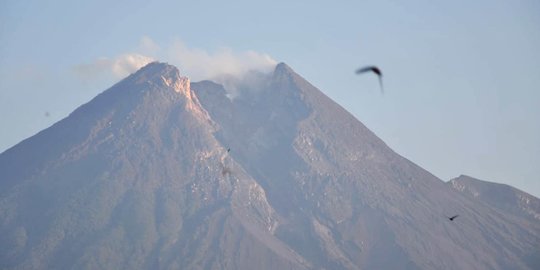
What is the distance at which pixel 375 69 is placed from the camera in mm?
55969
